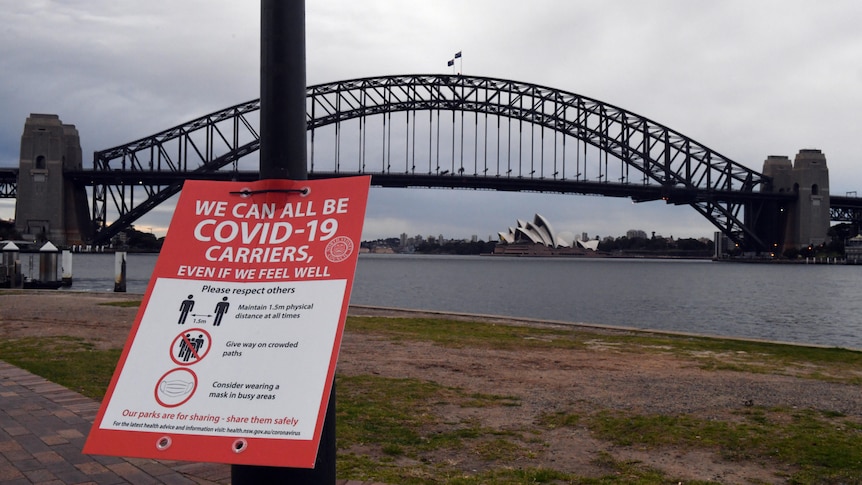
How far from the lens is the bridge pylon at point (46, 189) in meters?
81.9

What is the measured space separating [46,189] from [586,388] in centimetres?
8765

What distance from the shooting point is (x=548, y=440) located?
580 cm

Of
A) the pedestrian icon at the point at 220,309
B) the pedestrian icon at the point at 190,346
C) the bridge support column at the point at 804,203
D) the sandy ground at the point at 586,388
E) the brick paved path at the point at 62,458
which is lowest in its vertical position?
the sandy ground at the point at 586,388

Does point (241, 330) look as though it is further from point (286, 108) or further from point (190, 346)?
point (286, 108)

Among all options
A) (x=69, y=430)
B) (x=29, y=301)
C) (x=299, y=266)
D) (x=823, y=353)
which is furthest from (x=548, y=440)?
(x=29, y=301)

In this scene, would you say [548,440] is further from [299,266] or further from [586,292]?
[586,292]

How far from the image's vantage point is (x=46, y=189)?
82250 millimetres

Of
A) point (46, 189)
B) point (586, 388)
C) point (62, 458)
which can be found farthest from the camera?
point (46, 189)

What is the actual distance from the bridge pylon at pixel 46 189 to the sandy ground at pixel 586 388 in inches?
3077

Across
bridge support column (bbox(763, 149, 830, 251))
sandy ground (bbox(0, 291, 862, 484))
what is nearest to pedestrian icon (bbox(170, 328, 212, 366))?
sandy ground (bbox(0, 291, 862, 484))

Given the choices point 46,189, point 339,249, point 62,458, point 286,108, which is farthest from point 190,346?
point 46,189

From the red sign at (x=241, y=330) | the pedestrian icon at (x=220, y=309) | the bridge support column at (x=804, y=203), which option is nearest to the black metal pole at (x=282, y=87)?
the red sign at (x=241, y=330)

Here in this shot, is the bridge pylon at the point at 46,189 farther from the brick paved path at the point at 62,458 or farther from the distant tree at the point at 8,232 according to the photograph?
the brick paved path at the point at 62,458

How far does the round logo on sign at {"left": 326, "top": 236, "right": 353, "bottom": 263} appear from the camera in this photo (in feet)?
7.29
